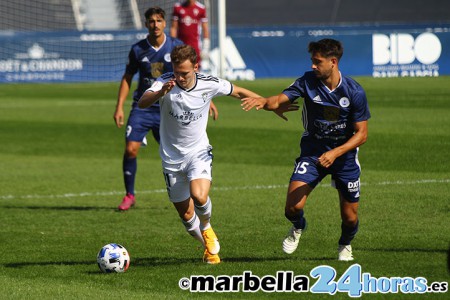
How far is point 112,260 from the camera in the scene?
763 centimetres

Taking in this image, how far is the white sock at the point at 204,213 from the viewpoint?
8156mm

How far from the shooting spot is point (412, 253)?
807 centimetres

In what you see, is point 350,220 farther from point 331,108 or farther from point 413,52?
point 413,52

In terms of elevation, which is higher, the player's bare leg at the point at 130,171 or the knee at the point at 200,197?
the knee at the point at 200,197

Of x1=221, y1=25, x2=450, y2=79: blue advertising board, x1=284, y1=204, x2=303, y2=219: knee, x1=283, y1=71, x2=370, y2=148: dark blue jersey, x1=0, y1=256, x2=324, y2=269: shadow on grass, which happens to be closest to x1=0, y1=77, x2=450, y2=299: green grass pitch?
x1=0, y1=256, x2=324, y2=269: shadow on grass

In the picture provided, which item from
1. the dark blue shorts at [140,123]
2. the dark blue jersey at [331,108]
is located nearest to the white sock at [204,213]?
the dark blue jersey at [331,108]

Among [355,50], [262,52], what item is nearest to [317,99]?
[355,50]

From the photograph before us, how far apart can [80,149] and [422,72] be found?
50.4ft

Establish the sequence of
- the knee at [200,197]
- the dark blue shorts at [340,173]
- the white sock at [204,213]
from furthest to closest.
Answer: the white sock at [204,213]
the knee at [200,197]
the dark blue shorts at [340,173]

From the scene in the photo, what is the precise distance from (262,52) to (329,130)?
76.7 feet

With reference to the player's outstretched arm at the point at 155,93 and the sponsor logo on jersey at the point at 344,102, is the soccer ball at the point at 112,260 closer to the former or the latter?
the player's outstretched arm at the point at 155,93

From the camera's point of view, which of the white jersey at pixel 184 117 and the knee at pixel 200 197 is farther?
the white jersey at pixel 184 117

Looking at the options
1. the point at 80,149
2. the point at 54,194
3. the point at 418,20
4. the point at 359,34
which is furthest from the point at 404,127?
the point at 418,20

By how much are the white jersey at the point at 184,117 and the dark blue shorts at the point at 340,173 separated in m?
0.99
